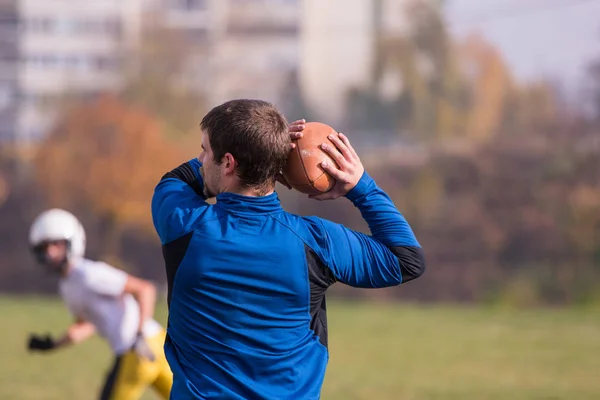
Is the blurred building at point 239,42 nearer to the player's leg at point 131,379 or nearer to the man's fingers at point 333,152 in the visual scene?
the player's leg at point 131,379

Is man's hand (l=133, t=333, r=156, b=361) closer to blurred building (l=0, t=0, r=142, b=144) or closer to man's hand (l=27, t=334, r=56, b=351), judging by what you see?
man's hand (l=27, t=334, r=56, b=351)

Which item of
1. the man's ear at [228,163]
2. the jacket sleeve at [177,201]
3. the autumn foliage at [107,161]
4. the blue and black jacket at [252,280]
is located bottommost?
the autumn foliage at [107,161]

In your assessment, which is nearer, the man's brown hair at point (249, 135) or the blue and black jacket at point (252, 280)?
the man's brown hair at point (249, 135)

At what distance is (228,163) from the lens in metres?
2.56

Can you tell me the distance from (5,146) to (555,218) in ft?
48.6

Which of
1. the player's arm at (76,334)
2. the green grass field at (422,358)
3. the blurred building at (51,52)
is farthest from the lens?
the blurred building at (51,52)

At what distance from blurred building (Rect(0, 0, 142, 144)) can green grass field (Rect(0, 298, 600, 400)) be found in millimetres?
8025

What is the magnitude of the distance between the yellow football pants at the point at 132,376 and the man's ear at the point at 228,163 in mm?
3453

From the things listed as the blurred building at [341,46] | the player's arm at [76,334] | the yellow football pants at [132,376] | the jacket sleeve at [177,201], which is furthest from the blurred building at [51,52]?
the jacket sleeve at [177,201]

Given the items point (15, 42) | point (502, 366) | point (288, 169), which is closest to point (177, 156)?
point (15, 42)

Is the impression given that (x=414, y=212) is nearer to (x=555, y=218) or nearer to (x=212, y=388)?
(x=555, y=218)

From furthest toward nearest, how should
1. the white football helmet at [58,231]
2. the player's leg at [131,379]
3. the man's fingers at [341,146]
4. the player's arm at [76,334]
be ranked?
the player's arm at [76,334] < the white football helmet at [58,231] < the player's leg at [131,379] < the man's fingers at [341,146]

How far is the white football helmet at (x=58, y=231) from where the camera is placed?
19.2ft

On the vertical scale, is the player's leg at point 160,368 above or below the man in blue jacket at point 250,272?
below
